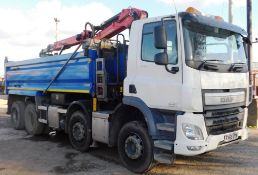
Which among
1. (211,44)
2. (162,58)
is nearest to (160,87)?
(162,58)

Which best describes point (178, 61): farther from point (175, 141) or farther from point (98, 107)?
point (98, 107)

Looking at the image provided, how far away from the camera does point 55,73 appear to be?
9008 millimetres

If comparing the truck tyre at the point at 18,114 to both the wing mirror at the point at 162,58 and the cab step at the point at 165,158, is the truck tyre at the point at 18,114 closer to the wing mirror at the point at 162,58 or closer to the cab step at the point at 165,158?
the cab step at the point at 165,158

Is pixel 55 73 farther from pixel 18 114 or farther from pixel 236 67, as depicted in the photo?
pixel 236 67

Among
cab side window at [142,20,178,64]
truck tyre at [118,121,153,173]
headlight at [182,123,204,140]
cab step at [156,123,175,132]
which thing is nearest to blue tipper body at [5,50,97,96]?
truck tyre at [118,121,153,173]

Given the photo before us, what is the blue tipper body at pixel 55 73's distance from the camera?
7477 millimetres

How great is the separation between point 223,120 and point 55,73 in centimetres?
481

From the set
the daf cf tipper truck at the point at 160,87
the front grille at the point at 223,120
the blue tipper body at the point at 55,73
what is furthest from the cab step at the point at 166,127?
the blue tipper body at the point at 55,73

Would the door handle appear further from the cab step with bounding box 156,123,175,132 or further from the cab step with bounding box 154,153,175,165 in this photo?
the cab step with bounding box 154,153,175,165

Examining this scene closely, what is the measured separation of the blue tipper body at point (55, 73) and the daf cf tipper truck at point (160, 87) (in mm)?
31

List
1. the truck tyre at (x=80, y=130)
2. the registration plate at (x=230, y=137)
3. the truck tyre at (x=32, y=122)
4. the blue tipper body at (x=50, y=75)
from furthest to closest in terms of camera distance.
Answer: the truck tyre at (x=32, y=122) → the truck tyre at (x=80, y=130) → the blue tipper body at (x=50, y=75) → the registration plate at (x=230, y=137)

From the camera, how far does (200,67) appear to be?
5.52 meters

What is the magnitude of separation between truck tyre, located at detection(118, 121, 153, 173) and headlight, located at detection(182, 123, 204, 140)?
2.65ft

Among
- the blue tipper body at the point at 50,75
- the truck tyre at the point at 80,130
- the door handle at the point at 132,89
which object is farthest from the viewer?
the truck tyre at the point at 80,130
